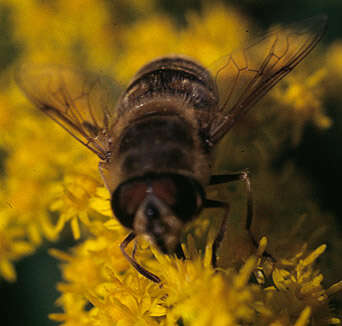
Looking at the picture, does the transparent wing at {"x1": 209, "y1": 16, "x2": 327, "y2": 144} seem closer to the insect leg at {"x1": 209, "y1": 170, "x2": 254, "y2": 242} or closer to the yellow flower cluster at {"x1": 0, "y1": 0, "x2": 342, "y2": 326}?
the insect leg at {"x1": 209, "y1": 170, "x2": 254, "y2": 242}

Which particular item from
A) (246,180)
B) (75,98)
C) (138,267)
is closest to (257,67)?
(246,180)

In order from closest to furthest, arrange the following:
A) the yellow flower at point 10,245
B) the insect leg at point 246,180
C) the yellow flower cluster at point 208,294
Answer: the yellow flower cluster at point 208,294 → the insect leg at point 246,180 → the yellow flower at point 10,245

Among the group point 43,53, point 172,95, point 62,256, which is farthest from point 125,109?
point 43,53

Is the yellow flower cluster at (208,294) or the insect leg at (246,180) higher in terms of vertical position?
the insect leg at (246,180)

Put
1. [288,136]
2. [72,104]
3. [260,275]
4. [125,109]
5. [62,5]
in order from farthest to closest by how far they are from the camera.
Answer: [62,5], [288,136], [72,104], [125,109], [260,275]

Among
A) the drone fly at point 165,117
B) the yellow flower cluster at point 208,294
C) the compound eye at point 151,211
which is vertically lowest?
the yellow flower cluster at point 208,294

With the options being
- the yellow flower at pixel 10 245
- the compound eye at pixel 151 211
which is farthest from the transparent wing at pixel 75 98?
the yellow flower at pixel 10 245

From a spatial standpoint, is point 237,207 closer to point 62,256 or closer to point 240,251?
point 240,251

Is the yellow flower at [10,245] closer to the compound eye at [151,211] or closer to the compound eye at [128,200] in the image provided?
the compound eye at [128,200]
